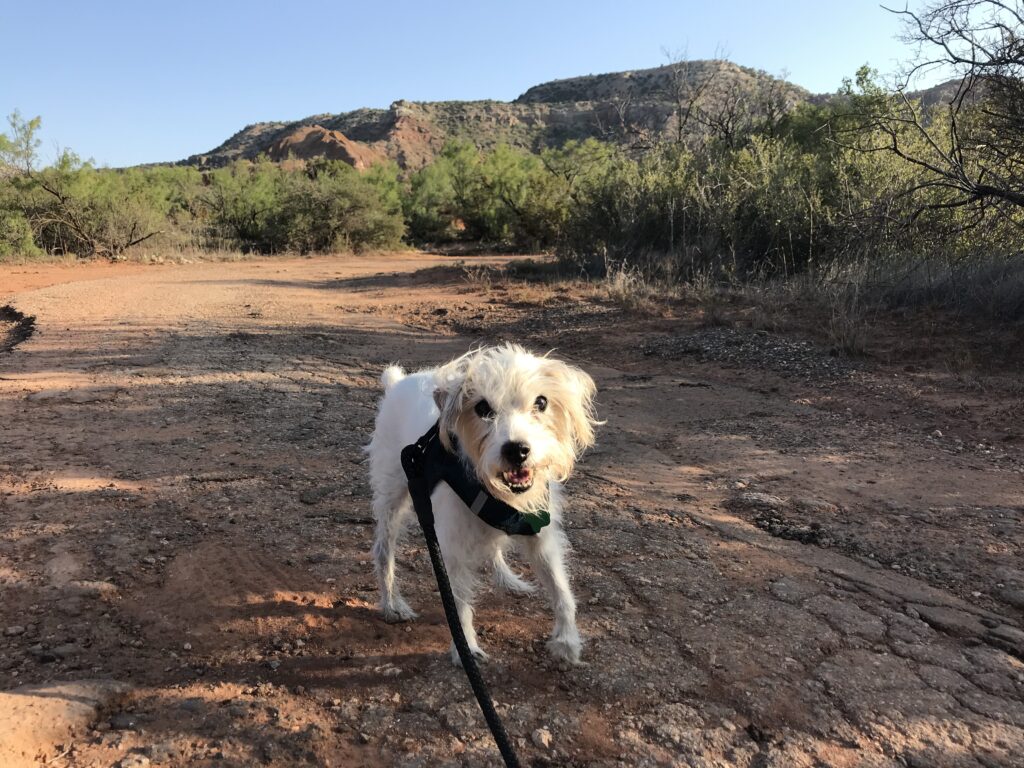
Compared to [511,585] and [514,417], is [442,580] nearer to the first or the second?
[514,417]

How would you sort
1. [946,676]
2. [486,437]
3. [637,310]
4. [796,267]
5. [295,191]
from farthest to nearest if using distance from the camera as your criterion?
[295,191] < [796,267] < [637,310] < [946,676] < [486,437]

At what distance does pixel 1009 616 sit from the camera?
126 inches

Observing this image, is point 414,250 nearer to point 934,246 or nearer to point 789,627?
point 934,246

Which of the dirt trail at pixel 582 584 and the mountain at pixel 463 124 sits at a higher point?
the mountain at pixel 463 124

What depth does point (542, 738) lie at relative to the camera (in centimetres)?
238

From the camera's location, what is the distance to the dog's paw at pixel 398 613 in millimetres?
3131

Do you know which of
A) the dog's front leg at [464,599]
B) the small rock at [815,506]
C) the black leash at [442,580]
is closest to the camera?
the black leash at [442,580]

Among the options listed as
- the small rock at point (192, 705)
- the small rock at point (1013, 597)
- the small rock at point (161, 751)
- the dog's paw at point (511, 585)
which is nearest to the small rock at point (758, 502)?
the small rock at point (1013, 597)

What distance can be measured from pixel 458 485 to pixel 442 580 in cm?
46

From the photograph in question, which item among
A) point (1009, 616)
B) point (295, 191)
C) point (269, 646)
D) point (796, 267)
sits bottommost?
point (1009, 616)

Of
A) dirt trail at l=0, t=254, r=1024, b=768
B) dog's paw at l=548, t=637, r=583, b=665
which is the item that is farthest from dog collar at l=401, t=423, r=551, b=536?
dirt trail at l=0, t=254, r=1024, b=768

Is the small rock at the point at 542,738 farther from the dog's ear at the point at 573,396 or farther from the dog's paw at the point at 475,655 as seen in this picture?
the dog's ear at the point at 573,396

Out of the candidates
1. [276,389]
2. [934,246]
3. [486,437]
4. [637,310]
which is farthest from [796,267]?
[486,437]

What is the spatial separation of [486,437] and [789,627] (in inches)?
68.9
